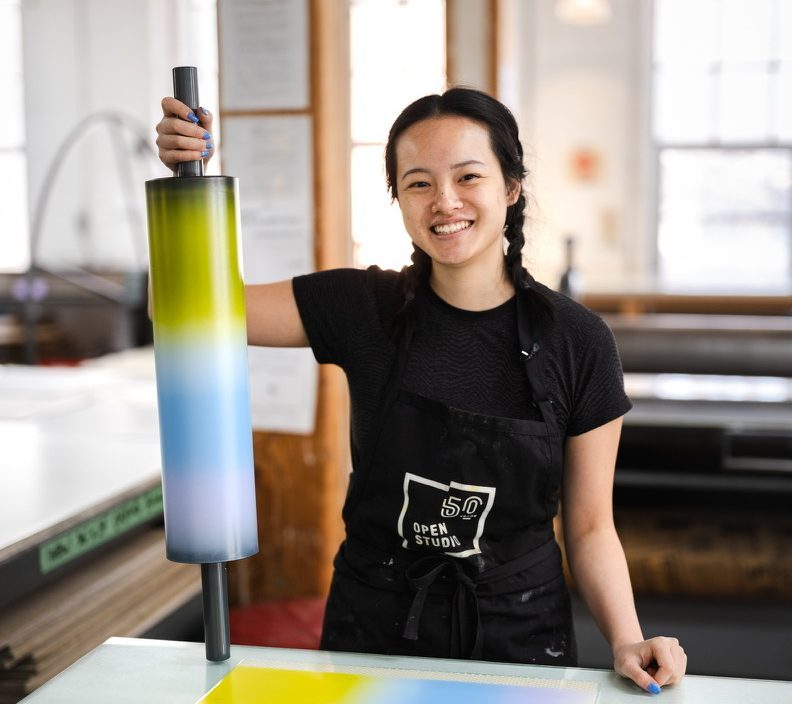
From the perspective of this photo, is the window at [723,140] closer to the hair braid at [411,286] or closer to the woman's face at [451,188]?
the hair braid at [411,286]

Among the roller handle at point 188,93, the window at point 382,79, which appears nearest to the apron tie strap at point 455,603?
the roller handle at point 188,93

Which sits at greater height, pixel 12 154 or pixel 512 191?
pixel 12 154

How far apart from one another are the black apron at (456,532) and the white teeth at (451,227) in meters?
0.17

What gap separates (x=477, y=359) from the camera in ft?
4.69

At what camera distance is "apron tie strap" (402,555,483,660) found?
141cm

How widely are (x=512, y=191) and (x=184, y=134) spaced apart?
0.59 metres

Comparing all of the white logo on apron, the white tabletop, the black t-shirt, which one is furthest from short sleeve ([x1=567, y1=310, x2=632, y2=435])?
the white tabletop

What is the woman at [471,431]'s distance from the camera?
138 centimetres

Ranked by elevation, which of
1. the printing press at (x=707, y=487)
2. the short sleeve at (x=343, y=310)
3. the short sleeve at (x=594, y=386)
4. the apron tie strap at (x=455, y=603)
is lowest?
the printing press at (x=707, y=487)

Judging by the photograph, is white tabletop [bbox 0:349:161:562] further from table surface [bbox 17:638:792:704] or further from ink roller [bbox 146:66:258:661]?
ink roller [bbox 146:66:258:661]

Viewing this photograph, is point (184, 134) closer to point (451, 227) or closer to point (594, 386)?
point (451, 227)

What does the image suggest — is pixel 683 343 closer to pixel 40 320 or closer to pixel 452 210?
pixel 452 210

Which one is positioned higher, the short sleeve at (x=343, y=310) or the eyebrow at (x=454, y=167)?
the eyebrow at (x=454, y=167)

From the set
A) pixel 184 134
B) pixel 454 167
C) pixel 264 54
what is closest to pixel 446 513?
pixel 454 167
